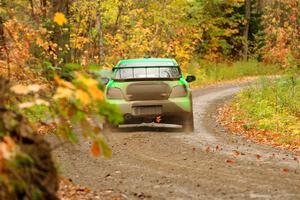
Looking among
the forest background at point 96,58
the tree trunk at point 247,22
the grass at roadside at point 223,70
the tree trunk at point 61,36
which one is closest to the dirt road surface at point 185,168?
the forest background at point 96,58

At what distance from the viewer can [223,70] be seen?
124 ft

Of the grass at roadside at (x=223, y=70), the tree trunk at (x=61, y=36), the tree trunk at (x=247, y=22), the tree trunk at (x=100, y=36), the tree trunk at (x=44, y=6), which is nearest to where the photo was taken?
the tree trunk at (x=61, y=36)

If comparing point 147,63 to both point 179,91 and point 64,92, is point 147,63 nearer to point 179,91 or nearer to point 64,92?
point 179,91

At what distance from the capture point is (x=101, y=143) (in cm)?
405

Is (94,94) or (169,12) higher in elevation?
(169,12)

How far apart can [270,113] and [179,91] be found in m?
4.28

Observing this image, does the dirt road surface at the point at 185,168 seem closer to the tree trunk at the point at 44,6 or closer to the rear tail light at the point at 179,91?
the rear tail light at the point at 179,91

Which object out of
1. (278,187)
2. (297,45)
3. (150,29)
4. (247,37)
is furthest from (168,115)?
(247,37)

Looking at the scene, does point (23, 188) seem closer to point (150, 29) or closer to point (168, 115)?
point (168, 115)

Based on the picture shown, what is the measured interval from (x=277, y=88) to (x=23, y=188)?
1742 cm

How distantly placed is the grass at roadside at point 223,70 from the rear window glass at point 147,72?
19.1 m

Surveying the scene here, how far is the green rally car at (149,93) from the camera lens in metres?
13.1

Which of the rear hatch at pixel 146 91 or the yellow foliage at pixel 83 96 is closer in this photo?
the yellow foliage at pixel 83 96

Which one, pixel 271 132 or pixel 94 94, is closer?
pixel 94 94
